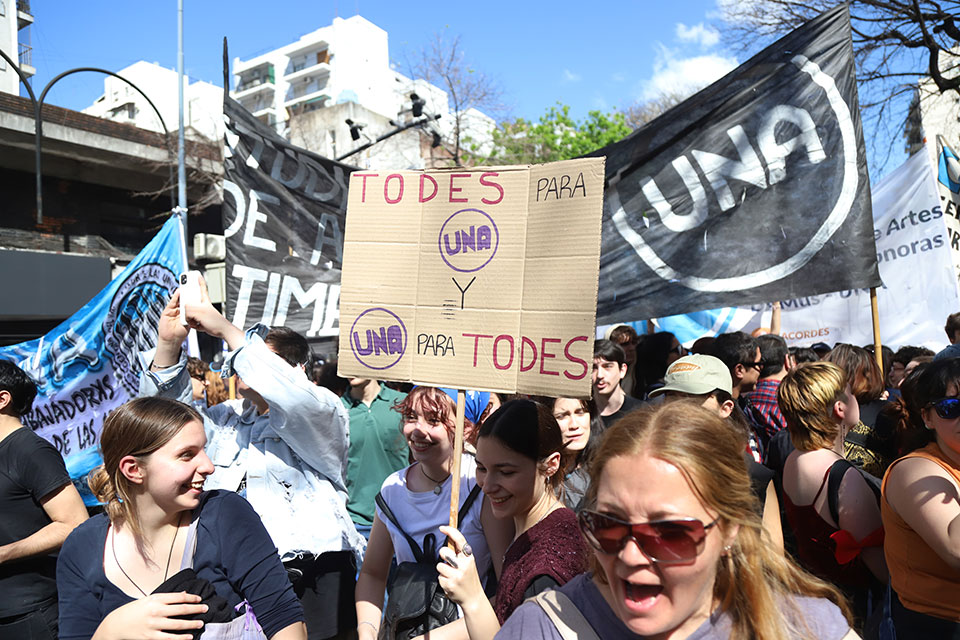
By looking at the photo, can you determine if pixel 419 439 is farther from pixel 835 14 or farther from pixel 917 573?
pixel 835 14

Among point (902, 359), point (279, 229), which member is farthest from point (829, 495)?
point (279, 229)

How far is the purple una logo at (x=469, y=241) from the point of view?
2387mm

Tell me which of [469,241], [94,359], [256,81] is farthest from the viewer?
[256,81]

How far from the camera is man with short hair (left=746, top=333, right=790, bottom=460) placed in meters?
4.14

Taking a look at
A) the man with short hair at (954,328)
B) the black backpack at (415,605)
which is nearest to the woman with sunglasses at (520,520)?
the black backpack at (415,605)

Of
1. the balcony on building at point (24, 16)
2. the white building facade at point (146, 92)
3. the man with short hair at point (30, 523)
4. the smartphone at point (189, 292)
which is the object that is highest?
the white building facade at point (146, 92)

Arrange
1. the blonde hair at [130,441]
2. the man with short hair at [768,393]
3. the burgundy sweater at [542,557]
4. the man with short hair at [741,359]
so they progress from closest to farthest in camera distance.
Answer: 1. the burgundy sweater at [542,557]
2. the blonde hair at [130,441]
3. the man with short hair at [768,393]
4. the man with short hair at [741,359]

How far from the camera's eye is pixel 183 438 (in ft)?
7.03

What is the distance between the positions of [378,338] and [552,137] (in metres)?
23.5

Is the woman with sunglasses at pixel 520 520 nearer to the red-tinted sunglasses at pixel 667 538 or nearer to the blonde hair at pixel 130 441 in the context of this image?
the red-tinted sunglasses at pixel 667 538

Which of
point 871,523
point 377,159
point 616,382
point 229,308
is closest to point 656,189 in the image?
point 616,382

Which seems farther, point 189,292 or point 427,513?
point 189,292

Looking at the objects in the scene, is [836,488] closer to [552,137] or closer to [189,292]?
[189,292]

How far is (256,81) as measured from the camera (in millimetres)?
83750
